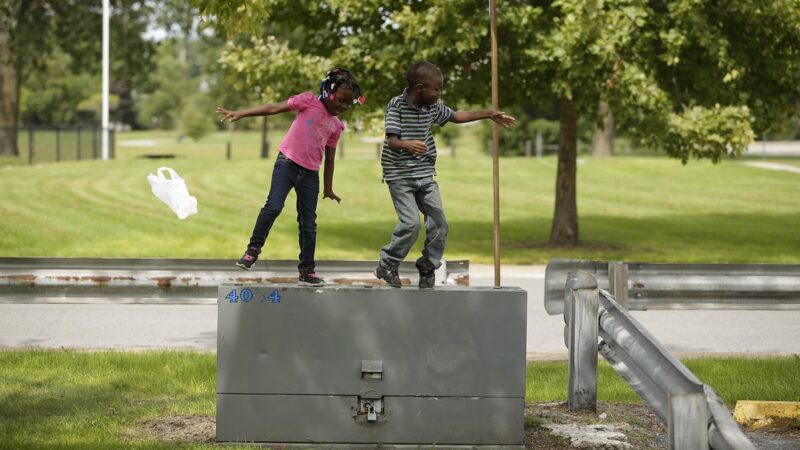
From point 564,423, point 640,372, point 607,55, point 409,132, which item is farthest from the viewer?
point 607,55

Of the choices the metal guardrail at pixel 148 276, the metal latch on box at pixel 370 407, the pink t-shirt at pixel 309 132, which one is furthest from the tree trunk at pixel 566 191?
the metal latch on box at pixel 370 407

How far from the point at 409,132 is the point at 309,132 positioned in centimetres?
70

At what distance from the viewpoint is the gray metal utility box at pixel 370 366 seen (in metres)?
6.45

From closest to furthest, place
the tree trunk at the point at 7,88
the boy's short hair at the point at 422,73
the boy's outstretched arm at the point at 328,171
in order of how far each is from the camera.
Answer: the boy's short hair at the point at 422,73 < the boy's outstretched arm at the point at 328,171 < the tree trunk at the point at 7,88

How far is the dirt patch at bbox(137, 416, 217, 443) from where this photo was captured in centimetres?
689

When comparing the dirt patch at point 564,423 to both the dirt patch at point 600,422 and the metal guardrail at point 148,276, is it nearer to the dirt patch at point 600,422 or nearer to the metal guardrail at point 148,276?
the dirt patch at point 600,422

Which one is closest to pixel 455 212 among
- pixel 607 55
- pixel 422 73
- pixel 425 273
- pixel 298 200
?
pixel 607 55

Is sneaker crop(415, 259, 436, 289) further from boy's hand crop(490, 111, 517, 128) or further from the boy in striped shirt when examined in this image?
boy's hand crop(490, 111, 517, 128)

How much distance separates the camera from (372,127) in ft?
63.4

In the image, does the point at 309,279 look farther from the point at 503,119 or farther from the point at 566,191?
the point at 566,191

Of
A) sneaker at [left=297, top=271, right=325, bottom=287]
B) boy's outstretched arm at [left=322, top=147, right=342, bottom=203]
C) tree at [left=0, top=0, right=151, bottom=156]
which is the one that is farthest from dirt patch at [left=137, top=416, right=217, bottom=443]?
tree at [left=0, top=0, right=151, bottom=156]

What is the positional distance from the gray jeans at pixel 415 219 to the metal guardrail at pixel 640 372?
926mm

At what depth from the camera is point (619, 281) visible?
866 cm

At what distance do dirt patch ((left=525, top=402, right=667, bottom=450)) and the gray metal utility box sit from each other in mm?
393
